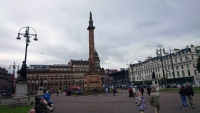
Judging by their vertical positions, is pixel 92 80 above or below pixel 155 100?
above

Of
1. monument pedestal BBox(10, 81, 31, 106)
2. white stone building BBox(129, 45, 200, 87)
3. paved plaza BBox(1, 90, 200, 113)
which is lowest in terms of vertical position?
paved plaza BBox(1, 90, 200, 113)

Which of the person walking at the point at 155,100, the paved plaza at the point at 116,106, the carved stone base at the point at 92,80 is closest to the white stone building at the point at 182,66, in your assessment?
the carved stone base at the point at 92,80

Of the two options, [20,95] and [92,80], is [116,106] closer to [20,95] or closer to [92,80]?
[20,95]

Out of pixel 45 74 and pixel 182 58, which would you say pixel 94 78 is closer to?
pixel 182 58

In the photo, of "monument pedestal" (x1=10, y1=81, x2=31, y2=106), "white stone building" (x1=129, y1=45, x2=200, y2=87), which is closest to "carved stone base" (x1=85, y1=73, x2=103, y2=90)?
"monument pedestal" (x1=10, y1=81, x2=31, y2=106)

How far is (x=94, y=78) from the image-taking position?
34312mm

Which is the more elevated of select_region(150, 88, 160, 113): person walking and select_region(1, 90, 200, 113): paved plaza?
select_region(150, 88, 160, 113): person walking

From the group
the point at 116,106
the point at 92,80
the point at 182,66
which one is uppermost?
the point at 182,66

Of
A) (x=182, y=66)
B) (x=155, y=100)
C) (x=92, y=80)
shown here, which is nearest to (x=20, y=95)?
(x=155, y=100)

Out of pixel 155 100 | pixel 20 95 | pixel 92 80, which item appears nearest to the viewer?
pixel 155 100

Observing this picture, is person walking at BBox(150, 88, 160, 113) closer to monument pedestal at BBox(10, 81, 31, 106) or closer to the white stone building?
monument pedestal at BBox(10, 81, 31, 106)

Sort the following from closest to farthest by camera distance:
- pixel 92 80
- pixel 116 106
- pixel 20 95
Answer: pixel 116 106, pixel 20 95, pixel 92 80

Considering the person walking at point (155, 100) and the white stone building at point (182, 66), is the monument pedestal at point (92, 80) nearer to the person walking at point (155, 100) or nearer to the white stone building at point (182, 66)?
the white stone building at point (182, 66)

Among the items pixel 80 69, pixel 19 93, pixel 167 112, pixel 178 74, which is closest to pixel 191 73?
pixel 178 74
